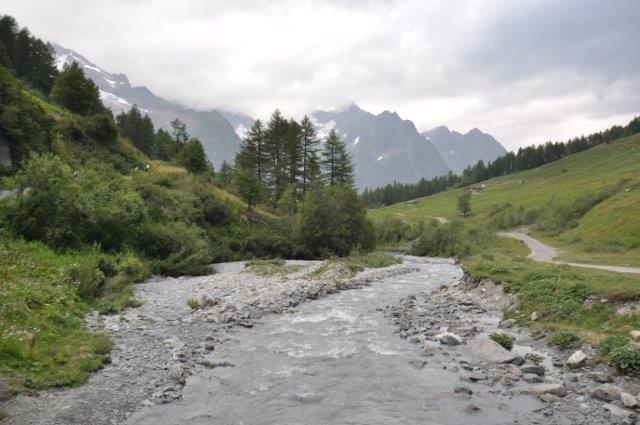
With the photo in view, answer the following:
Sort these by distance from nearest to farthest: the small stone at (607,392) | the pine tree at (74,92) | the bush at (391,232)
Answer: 1. the small stone at (607,392)
2. the pine tree at (74,92)
3. the bush at (391,232)

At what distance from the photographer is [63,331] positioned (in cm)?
1492

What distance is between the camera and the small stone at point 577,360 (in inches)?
546

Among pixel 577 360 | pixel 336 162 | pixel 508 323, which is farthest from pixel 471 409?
pixel 336 162

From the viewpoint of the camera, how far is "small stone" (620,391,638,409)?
10.9 metres

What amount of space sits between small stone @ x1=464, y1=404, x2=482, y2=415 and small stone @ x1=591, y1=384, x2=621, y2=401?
3514mm

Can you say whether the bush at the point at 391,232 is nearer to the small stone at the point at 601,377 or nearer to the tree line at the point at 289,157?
the tree line at the point at 289,157

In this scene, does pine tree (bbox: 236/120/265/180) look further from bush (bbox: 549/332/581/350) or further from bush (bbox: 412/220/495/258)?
bush (bbox: 549/332/581/350)

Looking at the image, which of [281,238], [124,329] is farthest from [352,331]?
[281,238]

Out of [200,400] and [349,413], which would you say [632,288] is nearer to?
[349,413]

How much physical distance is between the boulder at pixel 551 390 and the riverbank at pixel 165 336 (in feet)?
34.4

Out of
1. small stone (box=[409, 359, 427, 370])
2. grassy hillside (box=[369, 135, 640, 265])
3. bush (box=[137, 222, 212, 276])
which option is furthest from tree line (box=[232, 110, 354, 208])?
small stone (box=[409, 359, 427, 370])

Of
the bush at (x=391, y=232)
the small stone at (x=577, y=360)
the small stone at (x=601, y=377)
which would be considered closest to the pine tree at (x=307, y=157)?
the bush at (x=391, y=232)

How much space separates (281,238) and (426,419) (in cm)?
4135

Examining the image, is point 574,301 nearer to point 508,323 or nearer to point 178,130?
point 508,323
